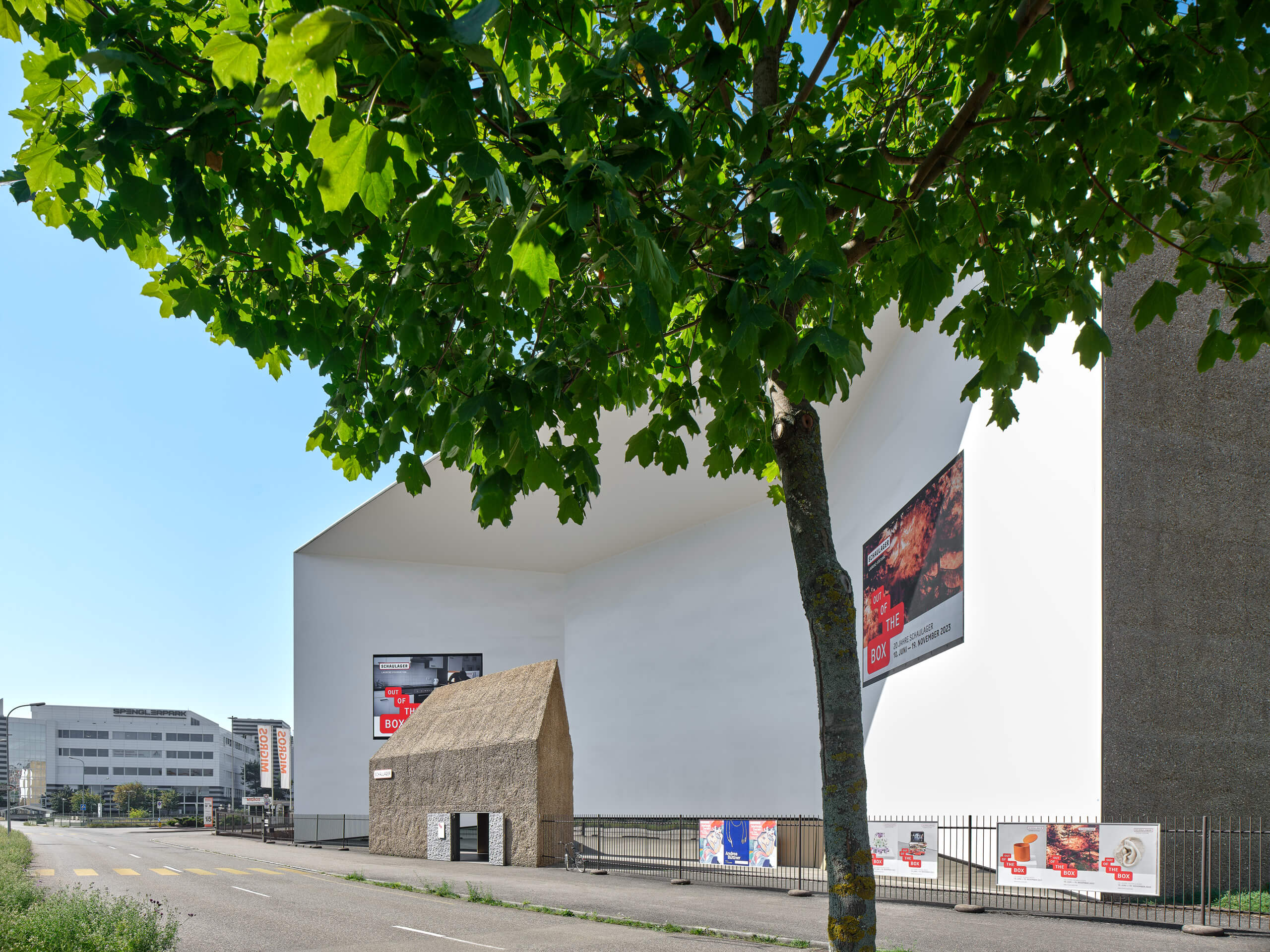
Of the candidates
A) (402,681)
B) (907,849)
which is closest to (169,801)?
(402,681)

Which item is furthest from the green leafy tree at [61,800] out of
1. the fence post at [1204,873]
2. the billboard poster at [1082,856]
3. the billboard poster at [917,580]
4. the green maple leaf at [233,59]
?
the green maple leaf at [233,59]

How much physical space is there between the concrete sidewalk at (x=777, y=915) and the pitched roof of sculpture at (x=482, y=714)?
145 inches

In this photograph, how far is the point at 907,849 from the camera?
1605 cm

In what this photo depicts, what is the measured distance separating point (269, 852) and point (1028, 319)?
39.3 meters

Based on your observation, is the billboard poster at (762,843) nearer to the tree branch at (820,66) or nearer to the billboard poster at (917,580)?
the billboard poster at (917,580)

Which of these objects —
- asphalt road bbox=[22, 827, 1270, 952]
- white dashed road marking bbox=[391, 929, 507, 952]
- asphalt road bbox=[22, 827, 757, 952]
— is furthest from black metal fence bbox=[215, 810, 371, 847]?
white dashed road marking bbox=[391, 929, 507, 952]

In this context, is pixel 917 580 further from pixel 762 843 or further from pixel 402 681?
pixel 402 681

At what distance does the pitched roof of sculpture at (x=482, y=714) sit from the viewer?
88.2 ft

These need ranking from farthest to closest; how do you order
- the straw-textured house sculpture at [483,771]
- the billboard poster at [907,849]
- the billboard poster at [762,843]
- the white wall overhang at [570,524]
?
the white wall overhang at [570,524], the straw-textured house sculpture at [483,771], the billboard poster at [762,843], the billboard poster at [907,849]

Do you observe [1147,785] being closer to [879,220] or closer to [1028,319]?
[1028,319]

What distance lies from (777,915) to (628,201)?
1424 cm

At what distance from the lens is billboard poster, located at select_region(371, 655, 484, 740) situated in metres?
45.6

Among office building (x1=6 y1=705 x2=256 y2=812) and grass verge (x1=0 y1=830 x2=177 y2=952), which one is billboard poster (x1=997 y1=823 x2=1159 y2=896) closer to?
grass verge (x1=0 y1=830 x2=177 y2=952)

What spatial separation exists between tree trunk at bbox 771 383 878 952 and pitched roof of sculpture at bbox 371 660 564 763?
2198cm
